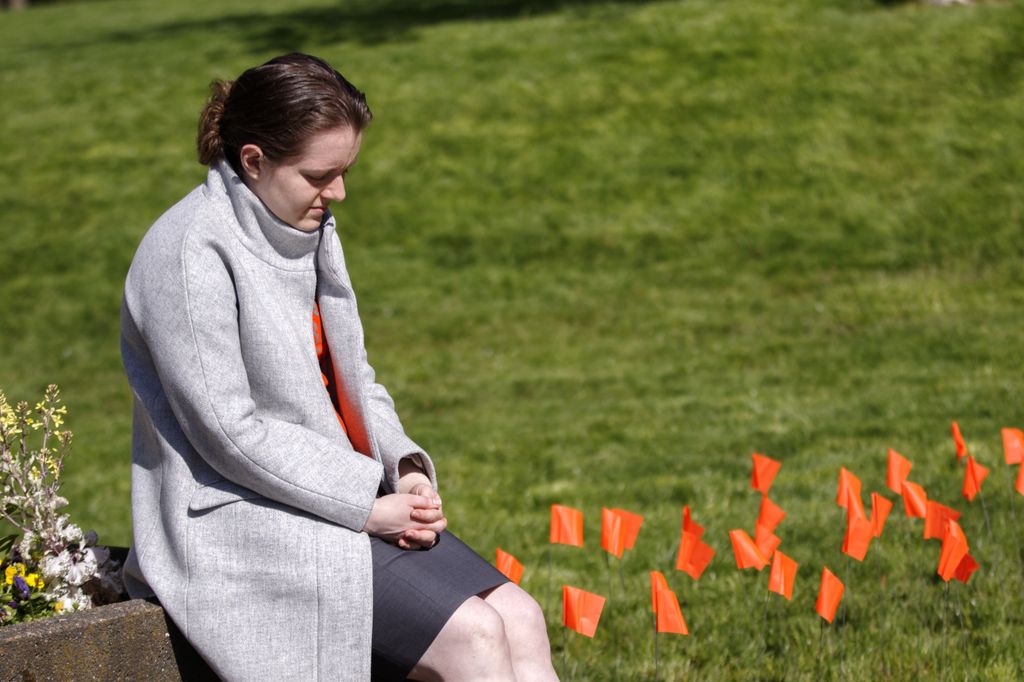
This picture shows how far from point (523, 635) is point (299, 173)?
1203 millimetres

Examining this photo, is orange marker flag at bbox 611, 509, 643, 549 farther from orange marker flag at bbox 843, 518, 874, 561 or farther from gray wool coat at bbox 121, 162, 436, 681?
gray wool coat at bbox 121, 162, 436, 681

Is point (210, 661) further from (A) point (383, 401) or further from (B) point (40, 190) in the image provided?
(B) point (40, 190)

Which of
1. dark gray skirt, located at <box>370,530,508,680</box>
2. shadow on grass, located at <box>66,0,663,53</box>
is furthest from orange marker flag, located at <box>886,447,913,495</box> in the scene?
shadow on grass, located at <box>66,0,663,53</box>

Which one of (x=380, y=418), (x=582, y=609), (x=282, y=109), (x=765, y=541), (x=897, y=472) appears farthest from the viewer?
(x=897, y=472)

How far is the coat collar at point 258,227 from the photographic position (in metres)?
2.77

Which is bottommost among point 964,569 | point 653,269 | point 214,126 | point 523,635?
point 653,269

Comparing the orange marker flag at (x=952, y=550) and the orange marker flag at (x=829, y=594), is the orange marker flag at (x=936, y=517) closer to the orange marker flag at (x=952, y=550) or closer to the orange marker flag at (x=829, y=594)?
the orange marker flag at (x=952, y=550)

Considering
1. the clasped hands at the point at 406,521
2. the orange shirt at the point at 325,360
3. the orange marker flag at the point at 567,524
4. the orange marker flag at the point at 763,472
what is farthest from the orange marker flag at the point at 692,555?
the orange shirt at the point at 325,360

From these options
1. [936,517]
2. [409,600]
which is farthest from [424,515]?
[936,517]

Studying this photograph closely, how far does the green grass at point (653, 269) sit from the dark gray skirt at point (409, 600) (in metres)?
1.49

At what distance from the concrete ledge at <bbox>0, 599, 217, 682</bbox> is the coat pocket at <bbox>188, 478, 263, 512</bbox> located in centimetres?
25

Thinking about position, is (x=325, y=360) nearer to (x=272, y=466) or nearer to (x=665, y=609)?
(x=272, y=466)

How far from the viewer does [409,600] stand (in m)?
2.69

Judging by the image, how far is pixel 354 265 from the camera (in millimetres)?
11180
